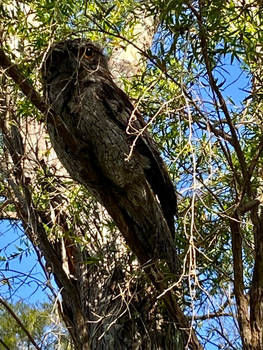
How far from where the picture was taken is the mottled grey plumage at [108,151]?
2.14 metres

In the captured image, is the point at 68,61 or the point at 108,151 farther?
the point at 68,61

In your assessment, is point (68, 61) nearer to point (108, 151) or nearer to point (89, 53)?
point (89, 53)

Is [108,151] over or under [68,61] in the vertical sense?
under

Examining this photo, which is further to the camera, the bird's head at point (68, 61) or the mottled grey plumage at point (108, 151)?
the bird's head at point (68, 61)

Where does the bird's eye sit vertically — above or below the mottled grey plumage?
above

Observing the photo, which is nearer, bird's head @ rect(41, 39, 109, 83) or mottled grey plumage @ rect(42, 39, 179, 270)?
mottled grey plumage @ rect(42, 39, 179, 270)

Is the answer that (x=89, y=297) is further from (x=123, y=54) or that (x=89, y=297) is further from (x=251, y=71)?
(x=123, y=54)

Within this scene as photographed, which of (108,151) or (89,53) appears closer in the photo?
(108,151)

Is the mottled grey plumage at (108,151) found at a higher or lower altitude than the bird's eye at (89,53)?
lower

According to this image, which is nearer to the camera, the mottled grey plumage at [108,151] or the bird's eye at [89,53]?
the mottled grey plumage at [108,151]

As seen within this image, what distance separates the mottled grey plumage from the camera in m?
2.14

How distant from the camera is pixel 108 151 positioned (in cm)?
214

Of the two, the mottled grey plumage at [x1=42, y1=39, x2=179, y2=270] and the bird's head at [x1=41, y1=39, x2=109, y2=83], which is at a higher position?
the bird's head at [x1=41, y1=39, x2=109, y2=83]

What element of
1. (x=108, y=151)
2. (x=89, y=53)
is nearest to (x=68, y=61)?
(x=89, y=53)
